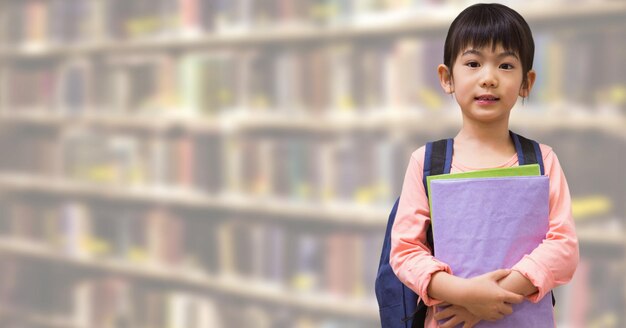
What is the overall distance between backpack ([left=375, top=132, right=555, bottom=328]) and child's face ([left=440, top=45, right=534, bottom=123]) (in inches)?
2.4

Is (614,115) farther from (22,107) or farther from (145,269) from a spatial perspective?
(22,107)

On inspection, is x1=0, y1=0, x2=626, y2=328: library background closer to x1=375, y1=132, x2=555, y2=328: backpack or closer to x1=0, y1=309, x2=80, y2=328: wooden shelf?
x1=0, y1=309, x2=80, y2=328: wooden shelf

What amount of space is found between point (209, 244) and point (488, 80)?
2.12m

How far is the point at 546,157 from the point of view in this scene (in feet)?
3.11

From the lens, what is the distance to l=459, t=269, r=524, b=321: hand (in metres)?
0.86

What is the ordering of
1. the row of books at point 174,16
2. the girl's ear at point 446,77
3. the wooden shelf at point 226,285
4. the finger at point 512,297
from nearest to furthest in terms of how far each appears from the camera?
the finger at point 512,297 < the girl's ear at point 446,77 < the row of books at point 174,16 < the wooden shelf at point 226,285

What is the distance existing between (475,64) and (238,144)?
6.19 feet

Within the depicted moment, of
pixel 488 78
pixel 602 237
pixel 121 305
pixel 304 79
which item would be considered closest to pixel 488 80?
pixel 488 78

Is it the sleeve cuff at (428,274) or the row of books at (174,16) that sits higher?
the row of books at (174,16)

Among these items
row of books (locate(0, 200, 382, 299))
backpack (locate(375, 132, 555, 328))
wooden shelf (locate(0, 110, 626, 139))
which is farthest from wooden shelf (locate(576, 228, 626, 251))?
backpack (locate(375, 132, 555, 328))

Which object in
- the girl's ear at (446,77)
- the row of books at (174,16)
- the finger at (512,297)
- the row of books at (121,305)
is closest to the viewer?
the finger at (512,297)

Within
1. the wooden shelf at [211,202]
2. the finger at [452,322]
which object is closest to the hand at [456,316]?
the finger at [452,322]

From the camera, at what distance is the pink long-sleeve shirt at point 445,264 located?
87cm

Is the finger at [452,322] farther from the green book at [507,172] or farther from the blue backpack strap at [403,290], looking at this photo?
the green book at [507,172]
